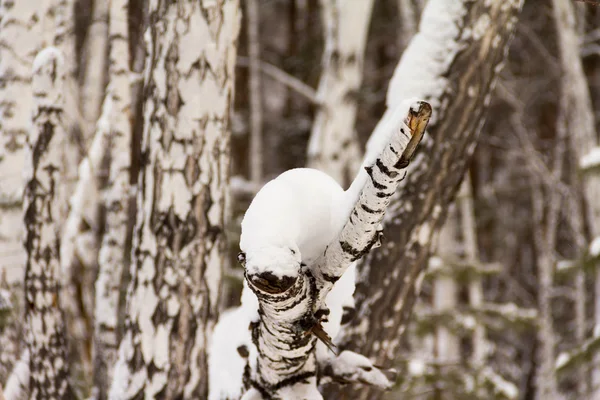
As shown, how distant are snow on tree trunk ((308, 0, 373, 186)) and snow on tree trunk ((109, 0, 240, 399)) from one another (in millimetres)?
2874

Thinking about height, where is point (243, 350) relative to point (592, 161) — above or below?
below

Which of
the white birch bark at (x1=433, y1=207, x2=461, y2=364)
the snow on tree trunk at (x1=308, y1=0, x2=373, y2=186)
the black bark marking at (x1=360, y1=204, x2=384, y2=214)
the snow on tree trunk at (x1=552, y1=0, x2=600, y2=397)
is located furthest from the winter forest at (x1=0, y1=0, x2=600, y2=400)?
the snow on tree trunk at (x1=552, y1=0, x2=600, y2=397)

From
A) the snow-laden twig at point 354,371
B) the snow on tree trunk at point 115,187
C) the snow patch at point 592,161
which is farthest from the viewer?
the snow patch at point 592,161

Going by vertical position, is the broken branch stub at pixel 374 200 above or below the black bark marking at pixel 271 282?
Result: above

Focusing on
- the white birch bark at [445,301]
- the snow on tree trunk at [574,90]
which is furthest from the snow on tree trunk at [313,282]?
the snow on tree trunk at [574,90]

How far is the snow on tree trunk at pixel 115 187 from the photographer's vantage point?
2.64 metres

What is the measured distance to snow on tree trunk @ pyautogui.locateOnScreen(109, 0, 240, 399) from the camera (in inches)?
70.1

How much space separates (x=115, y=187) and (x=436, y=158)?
185 cm

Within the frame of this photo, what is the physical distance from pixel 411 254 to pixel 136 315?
1061 mm

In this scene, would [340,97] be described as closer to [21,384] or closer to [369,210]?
[21,384]

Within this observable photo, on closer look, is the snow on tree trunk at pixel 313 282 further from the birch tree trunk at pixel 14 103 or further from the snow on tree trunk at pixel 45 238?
the birch tree trunk at pixel 14 103

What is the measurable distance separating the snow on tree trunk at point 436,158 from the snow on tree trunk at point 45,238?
1.31 metres

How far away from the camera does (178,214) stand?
70.9 inches

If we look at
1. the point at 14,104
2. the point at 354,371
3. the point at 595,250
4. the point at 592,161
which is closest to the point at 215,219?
the point at 354,371
